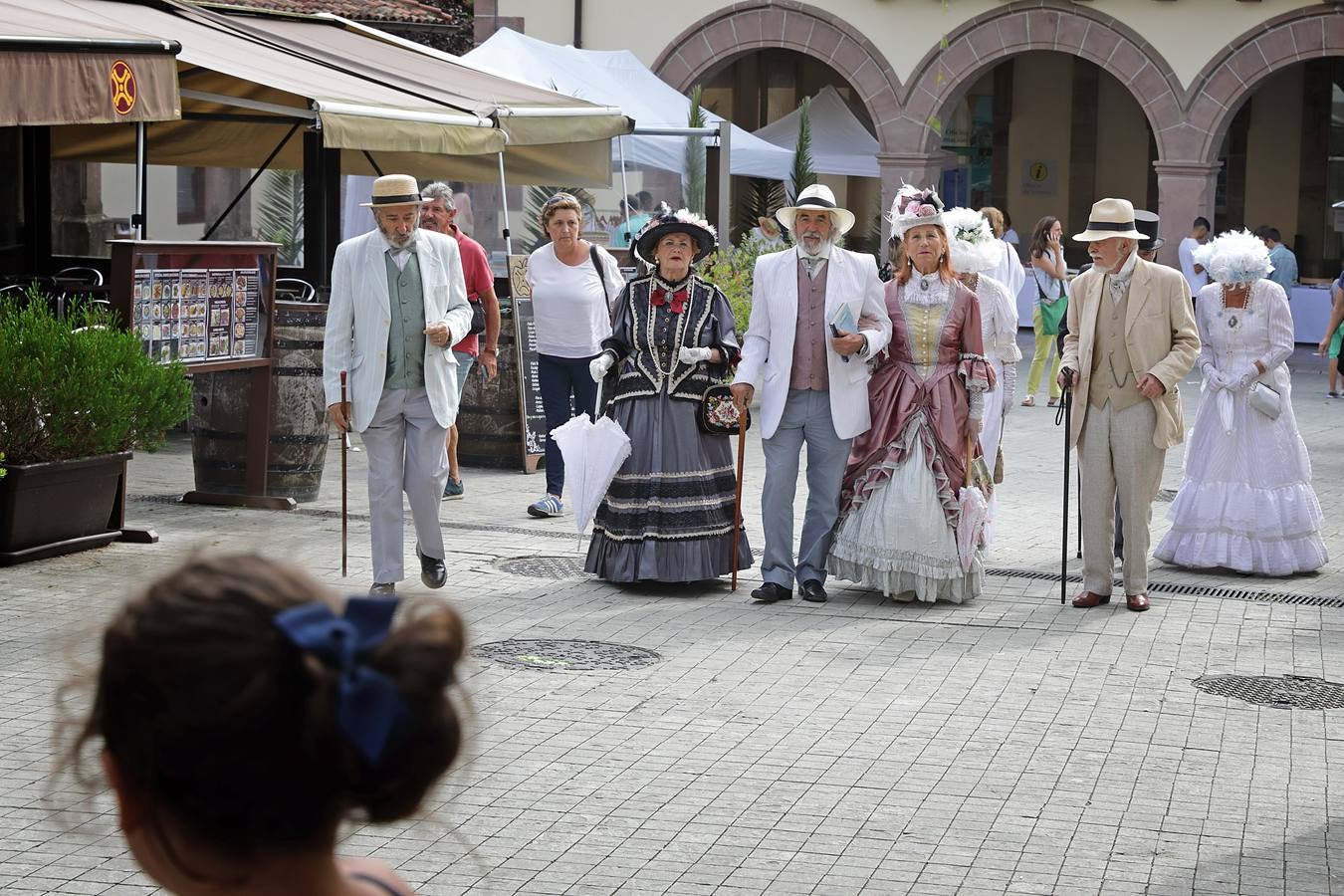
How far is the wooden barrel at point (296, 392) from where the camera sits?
10.8 metres

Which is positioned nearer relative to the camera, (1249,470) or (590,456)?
(590,456)

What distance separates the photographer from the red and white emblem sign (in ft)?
30.3

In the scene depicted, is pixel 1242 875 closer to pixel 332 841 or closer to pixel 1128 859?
pixel 1128 859

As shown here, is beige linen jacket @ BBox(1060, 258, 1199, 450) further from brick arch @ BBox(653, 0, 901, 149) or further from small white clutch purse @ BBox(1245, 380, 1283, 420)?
brick arch @ BBox(653, 0, 901, 149)

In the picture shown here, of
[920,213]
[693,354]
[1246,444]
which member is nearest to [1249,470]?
[1246,444]

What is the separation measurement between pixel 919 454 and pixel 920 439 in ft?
0.23

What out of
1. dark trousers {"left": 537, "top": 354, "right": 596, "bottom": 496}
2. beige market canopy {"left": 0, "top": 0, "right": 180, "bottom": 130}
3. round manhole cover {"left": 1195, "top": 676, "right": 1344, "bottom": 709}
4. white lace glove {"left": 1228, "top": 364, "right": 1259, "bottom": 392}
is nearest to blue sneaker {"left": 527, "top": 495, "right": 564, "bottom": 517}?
dark trousers {"left": 537, "top": 354, "right": 596, "bottom": 496}

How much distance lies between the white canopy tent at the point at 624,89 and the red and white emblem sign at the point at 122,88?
28.3ft

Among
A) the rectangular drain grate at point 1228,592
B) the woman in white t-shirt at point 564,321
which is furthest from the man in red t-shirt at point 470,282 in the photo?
the rectangular drain grate at point 1228,592

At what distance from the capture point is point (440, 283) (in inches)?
320

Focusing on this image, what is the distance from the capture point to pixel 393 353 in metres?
8.00

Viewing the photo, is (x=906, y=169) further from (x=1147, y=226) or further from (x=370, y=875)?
(x=370, y=875)

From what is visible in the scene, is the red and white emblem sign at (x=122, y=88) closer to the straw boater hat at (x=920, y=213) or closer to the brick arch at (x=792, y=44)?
the straw boater hat at (x=920, y=213)

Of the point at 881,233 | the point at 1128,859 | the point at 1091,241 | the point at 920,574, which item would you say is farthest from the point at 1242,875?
the point at 881,233
